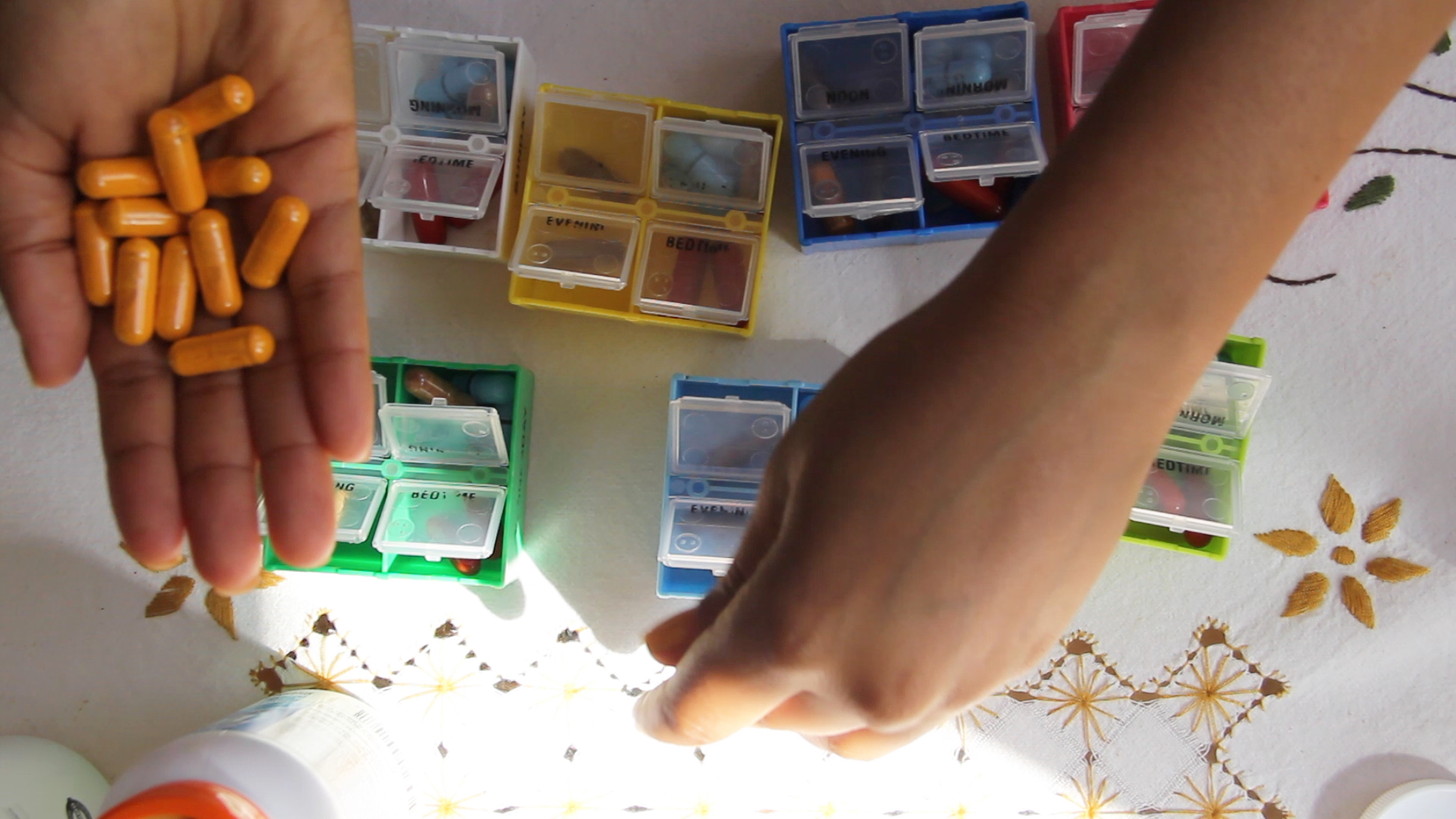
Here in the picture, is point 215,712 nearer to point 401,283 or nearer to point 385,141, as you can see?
point 401,283

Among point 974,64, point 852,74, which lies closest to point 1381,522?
point 974,64

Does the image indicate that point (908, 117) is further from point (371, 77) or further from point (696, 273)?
point (371, 77)

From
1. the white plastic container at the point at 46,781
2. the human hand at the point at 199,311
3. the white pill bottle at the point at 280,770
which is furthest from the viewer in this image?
the white plastic container at the point at 46,781

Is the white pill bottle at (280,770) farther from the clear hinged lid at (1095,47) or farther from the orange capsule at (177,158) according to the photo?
the clear hinged lid at (1095,47)

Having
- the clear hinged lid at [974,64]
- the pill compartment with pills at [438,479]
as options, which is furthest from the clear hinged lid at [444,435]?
the clear hinged lid at [974,64]

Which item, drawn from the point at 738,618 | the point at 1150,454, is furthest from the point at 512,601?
the point at 1150,454

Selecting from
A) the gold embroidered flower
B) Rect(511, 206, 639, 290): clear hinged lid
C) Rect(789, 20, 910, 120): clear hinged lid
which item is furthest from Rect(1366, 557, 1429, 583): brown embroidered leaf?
Rect(511, 206, 639, 290): clear hinged lid
